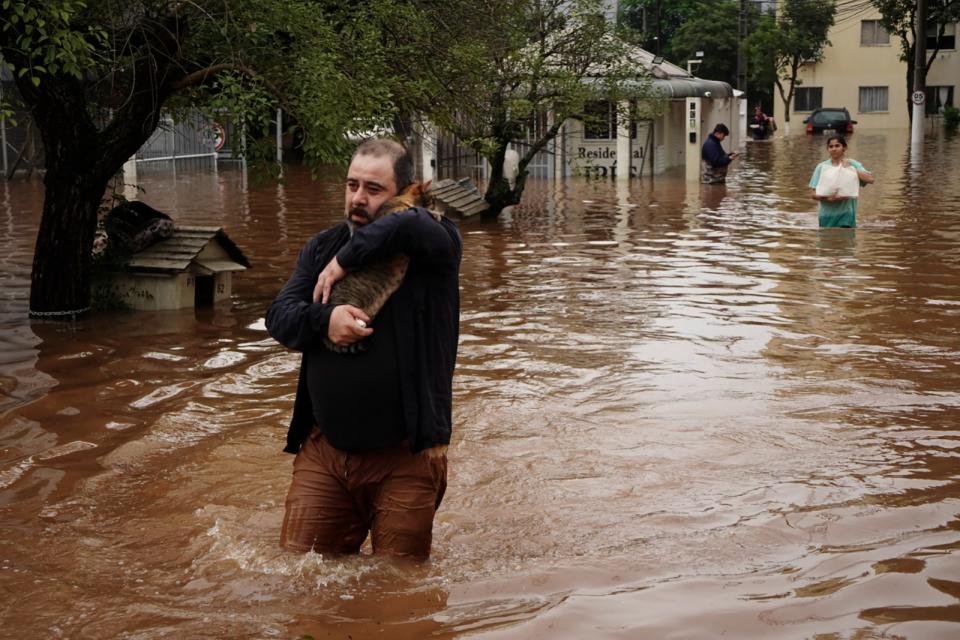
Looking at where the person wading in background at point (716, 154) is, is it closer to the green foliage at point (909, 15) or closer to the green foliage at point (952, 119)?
the green foliage at point (909, 15)

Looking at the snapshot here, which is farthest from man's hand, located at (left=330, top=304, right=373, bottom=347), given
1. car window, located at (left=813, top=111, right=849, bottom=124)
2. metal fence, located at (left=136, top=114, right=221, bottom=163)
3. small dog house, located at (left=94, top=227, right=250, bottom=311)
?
car window, located at (left=813, top=111, right=849, bottom=124)

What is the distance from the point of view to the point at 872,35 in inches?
2813

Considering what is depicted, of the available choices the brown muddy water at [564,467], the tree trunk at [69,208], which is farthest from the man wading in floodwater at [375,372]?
the tree trunk at [69,208]

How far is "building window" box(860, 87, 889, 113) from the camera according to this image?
71.7 m

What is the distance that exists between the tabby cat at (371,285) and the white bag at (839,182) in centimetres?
1199

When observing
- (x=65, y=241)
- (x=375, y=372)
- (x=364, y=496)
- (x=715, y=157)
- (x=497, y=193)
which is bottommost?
(x=364, y=496)

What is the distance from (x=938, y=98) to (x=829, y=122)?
12225mm

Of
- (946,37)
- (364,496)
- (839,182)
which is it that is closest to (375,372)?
(364,496)

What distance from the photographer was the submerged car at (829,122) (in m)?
62.2

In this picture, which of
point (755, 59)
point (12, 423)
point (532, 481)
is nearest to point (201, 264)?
point (12, 423)

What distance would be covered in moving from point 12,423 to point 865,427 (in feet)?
18.1

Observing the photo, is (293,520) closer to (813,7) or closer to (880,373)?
(880,373)

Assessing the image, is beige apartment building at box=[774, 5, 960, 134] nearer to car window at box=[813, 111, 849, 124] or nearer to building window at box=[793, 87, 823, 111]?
building window at box=[793, 87, 823, 111]

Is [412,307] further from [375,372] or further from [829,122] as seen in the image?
[829,122]
